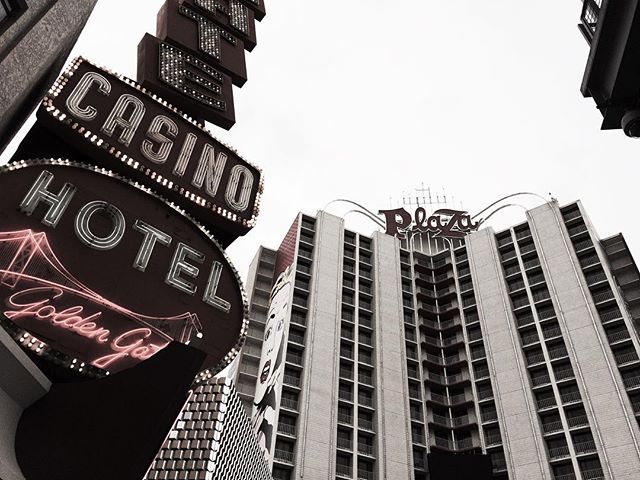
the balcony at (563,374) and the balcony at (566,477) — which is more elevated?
the balcony at (563,374)

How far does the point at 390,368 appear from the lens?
59656mm

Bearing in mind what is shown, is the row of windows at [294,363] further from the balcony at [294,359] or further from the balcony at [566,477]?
the balcony at [566,477]

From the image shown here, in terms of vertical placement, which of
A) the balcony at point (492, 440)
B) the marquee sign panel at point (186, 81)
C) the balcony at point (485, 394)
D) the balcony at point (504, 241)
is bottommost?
the marquee sign panel at point (186, 81)

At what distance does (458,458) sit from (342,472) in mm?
41368

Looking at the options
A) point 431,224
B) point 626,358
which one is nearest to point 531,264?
point 626,358

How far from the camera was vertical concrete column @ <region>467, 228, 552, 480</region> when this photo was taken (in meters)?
49.2

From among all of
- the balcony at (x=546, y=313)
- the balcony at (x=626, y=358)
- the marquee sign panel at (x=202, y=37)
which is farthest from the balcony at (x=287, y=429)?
the marquee sign panel at (x=202, y=37)

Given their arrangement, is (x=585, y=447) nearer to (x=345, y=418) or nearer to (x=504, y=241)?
(x=345, y=418)

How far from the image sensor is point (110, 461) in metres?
6.42

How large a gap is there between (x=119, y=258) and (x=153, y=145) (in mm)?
4139

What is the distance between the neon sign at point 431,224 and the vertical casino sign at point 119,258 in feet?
220

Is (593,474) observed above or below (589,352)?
below

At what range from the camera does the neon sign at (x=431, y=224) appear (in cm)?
8112

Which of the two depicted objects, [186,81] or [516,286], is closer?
[186,81]
